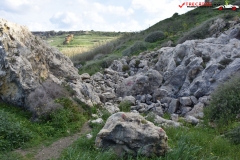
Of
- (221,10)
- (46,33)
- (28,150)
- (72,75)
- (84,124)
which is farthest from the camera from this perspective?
(46,33)

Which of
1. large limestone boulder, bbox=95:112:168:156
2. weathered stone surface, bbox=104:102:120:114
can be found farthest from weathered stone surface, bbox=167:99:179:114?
large limestone boulder, bbox=95:112:168:156

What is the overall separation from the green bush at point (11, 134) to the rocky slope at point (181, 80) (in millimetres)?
4160

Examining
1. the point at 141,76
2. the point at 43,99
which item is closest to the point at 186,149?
the point at 43,99

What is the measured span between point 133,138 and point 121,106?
18.5 ft

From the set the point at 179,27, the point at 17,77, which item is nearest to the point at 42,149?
the point at 17,77

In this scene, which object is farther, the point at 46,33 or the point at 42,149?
the point at 46,33

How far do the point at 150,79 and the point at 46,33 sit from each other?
A: 7236 centimetres

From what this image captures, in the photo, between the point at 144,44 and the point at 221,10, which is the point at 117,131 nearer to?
the point at 144,44

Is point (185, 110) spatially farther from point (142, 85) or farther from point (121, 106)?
point (142, 85)

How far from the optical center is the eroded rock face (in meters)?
9.42

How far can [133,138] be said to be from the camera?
636cm

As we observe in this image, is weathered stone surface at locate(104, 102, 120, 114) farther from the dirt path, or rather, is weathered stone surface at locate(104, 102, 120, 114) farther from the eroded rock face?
the dirt path

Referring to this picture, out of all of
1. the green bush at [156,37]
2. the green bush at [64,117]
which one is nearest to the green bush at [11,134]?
the green bush at [64,117]

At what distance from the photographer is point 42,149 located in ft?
23.8
